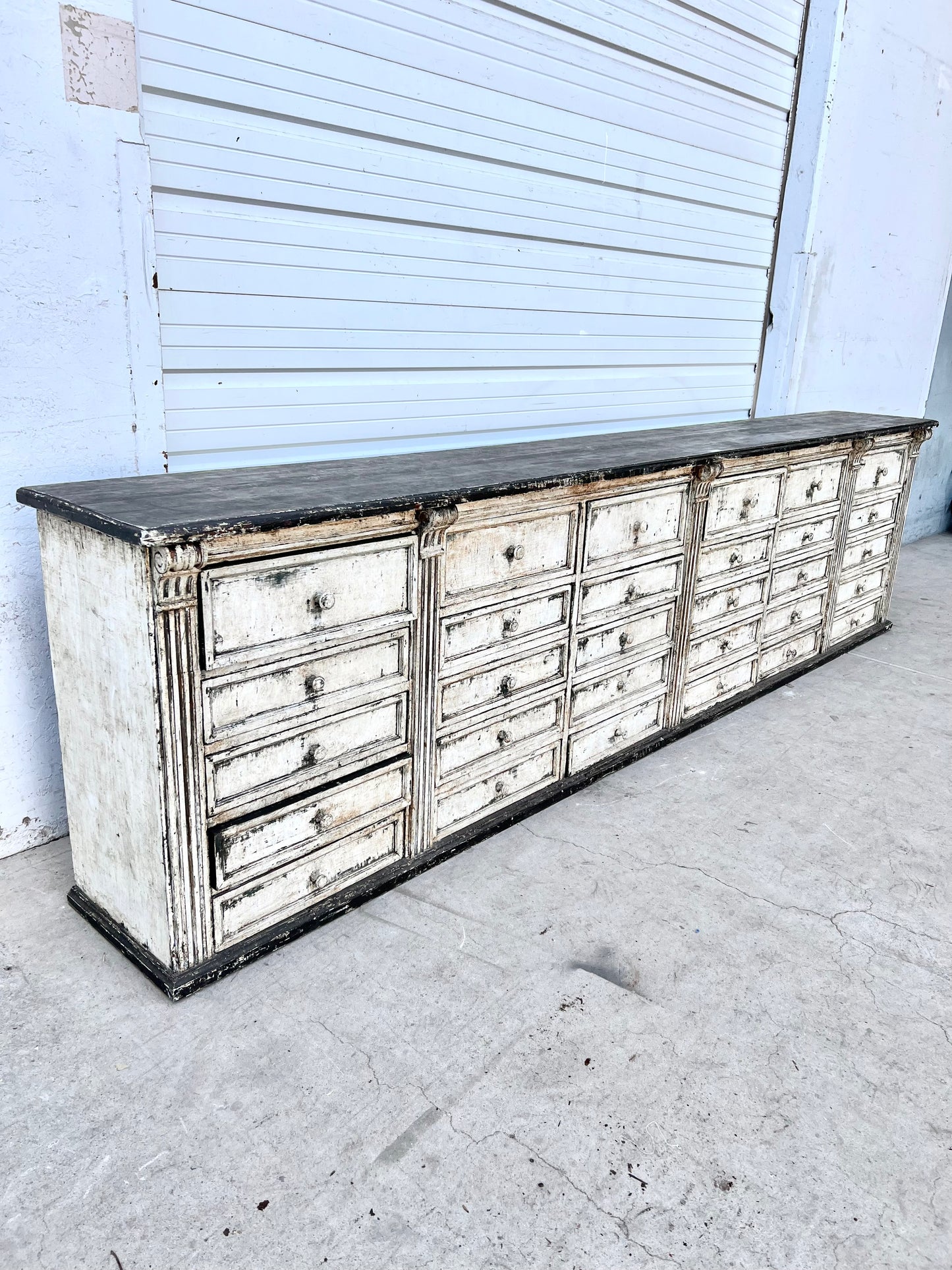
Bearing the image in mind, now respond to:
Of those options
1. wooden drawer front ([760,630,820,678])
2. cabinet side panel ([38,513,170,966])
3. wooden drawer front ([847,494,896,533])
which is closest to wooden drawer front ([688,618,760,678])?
wooden drawer front ([760,630,820,678])

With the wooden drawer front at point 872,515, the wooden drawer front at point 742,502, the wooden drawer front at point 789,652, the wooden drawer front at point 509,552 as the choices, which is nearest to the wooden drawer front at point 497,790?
the wooden drawer front at point 509,552

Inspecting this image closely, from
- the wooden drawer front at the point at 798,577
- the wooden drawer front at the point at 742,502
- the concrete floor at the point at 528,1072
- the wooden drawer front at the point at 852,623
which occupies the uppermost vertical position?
the wooden drawer front at the point at 742,502

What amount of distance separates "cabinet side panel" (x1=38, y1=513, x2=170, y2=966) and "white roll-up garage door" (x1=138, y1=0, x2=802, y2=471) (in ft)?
2.88

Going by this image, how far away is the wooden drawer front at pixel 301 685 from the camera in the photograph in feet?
8.01

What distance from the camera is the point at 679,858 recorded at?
3326 mm

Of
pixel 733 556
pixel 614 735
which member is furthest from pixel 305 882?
pixel 733 556

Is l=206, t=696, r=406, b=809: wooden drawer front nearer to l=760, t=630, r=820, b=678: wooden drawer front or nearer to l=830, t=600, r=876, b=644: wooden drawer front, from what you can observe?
l=760, t=630, r=820, b=678: wooden drawer front

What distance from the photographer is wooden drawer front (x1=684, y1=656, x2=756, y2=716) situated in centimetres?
442

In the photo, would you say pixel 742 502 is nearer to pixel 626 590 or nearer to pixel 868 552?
pixel 626 590

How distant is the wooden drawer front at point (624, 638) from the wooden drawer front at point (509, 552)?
0.40 m

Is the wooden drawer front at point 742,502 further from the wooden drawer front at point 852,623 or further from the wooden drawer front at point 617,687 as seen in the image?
the wooden drawer front at point 852,623

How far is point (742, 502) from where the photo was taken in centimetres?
438

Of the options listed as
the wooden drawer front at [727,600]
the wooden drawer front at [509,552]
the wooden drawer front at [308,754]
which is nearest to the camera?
the wooden drawer front at [308,754]

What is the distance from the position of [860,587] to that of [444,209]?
11.6 ft
